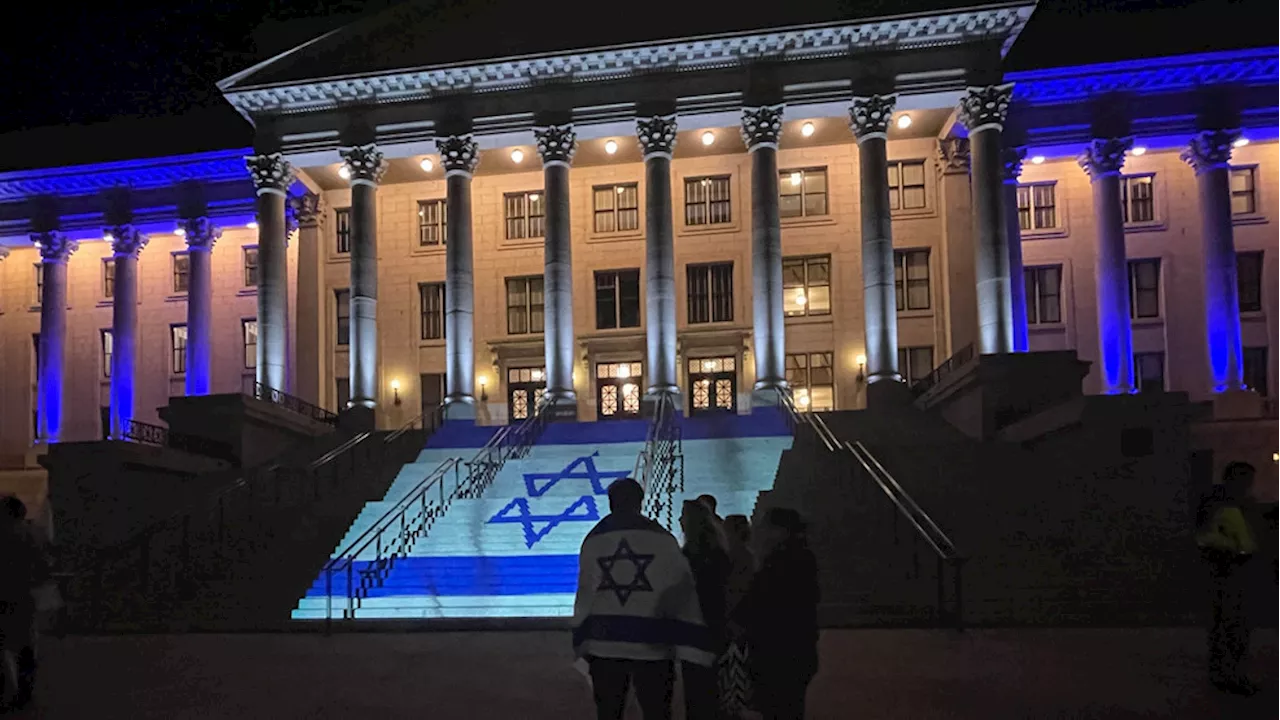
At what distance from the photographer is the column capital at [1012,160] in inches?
1210

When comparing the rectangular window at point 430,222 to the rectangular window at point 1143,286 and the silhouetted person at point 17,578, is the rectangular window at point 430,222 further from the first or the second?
the silhouetted person at point 17,578

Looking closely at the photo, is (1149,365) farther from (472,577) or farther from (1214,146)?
(472,577)

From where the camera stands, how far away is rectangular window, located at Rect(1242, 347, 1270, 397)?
107 ft

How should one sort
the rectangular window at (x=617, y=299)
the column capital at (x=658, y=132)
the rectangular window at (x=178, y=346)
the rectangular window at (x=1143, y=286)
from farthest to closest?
the rectangular window at (x=178, y=346), the rectangular window at (x=617, y=299), the rectangular window at (x=1143, y=286), the column capital at (x=658, y=132)

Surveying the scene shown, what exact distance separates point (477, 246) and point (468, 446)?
12451 mm

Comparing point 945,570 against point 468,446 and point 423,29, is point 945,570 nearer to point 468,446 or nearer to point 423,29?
point 468,446

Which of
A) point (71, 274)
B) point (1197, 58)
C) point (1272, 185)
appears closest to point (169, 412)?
point (71, 274)

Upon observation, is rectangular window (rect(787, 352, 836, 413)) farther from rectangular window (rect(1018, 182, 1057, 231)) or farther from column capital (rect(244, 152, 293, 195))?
column capital (rect(244, 152, 293, 195))

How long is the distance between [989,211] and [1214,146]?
7747 millimetres

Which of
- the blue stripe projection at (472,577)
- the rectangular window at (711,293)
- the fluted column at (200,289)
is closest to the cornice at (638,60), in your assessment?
the fluted column at (200,289)

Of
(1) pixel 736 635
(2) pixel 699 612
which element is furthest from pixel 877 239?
(2) pixel 699 612

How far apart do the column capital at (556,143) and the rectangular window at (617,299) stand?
6203 mm

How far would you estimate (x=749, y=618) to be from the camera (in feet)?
19.2

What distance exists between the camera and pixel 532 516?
17703mm
